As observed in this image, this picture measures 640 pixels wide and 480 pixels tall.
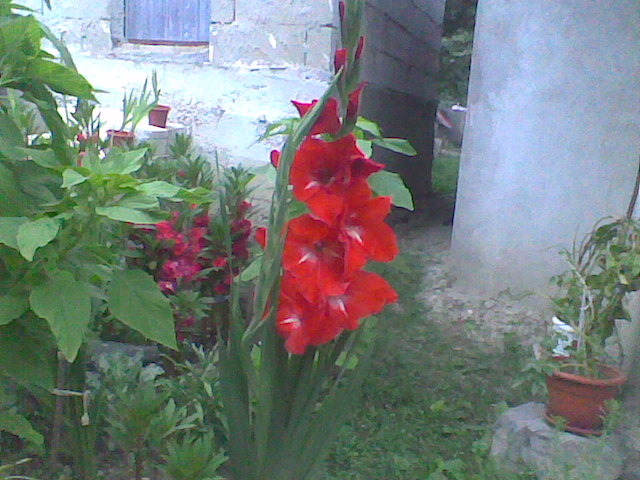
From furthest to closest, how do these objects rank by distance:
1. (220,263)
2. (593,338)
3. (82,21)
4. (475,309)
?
(475,309)
(82,21)
(220,263)
(593,338)

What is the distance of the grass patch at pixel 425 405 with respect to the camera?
2084 millimetres

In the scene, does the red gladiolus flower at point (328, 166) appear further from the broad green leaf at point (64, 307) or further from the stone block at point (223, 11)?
the stone block at point (223, 11)

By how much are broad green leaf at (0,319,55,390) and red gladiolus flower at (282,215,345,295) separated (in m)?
0.49

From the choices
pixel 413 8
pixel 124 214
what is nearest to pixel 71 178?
pixel 124 214

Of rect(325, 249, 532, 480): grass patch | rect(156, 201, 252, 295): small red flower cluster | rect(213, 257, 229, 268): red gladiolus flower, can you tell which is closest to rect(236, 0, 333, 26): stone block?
rect(156, 201, 252, 295): small red flower cluster

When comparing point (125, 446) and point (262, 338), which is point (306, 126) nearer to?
point (262, 338)

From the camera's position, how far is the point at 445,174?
9438 millimetres

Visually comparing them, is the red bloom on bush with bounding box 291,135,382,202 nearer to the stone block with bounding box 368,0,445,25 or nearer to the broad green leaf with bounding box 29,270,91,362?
the broad green leaf with bounding box 29,270,91,362

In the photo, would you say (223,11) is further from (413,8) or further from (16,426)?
(413,8)

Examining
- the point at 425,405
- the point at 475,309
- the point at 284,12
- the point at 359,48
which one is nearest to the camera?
the point at 359,48

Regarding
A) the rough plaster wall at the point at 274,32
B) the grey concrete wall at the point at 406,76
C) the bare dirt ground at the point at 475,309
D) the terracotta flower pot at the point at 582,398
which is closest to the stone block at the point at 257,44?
the rough plaster wall at the point at 274,32

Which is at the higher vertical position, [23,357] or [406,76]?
[406,76]

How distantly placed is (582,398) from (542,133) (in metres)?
1.70

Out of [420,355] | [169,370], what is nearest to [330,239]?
[169,370]
